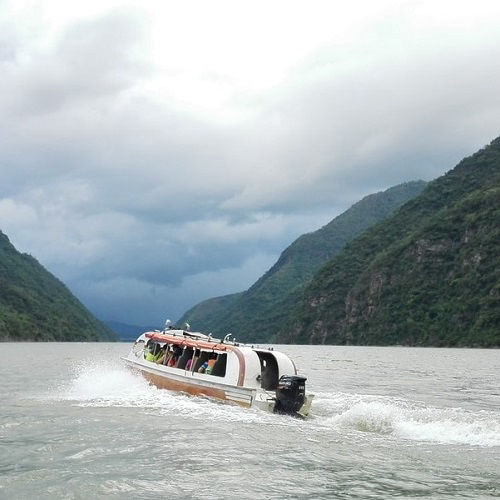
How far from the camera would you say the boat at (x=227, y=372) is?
26219 millimetres

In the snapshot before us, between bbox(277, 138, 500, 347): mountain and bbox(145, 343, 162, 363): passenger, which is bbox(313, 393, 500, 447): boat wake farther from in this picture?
bbox(277, 138, 500, 347): mountain

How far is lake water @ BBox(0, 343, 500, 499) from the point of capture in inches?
585

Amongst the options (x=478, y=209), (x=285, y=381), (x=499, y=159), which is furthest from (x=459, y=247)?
(x=285, y=381)

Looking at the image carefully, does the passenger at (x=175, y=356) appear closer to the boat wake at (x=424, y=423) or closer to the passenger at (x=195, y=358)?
the passenger at (x=195, y=358)

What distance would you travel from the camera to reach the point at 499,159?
7638 inches

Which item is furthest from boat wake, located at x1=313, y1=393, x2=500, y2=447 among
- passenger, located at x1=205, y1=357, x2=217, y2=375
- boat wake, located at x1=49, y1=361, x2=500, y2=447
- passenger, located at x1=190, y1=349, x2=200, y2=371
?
passenger, located at x1=190, y1=349, x2=200, y2=371

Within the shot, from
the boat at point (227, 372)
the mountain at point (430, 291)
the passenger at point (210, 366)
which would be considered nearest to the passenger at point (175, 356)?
the boat at point (227, 372)

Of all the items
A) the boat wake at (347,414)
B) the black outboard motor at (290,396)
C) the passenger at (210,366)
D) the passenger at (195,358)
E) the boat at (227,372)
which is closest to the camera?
the boat wake at (347,414)

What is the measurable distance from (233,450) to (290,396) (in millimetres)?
7255

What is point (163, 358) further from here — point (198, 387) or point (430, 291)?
point (430, 291)

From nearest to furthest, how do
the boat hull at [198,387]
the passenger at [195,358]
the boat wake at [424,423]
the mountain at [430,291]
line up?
the boat wake at [424,423], the boat hull at [198,387], the passenger at [195,358], the mountain at [430,291]

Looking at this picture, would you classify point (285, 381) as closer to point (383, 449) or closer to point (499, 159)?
point (383, 449)

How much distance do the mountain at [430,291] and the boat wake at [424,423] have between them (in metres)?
A: 105

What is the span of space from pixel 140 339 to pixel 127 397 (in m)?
9.38
